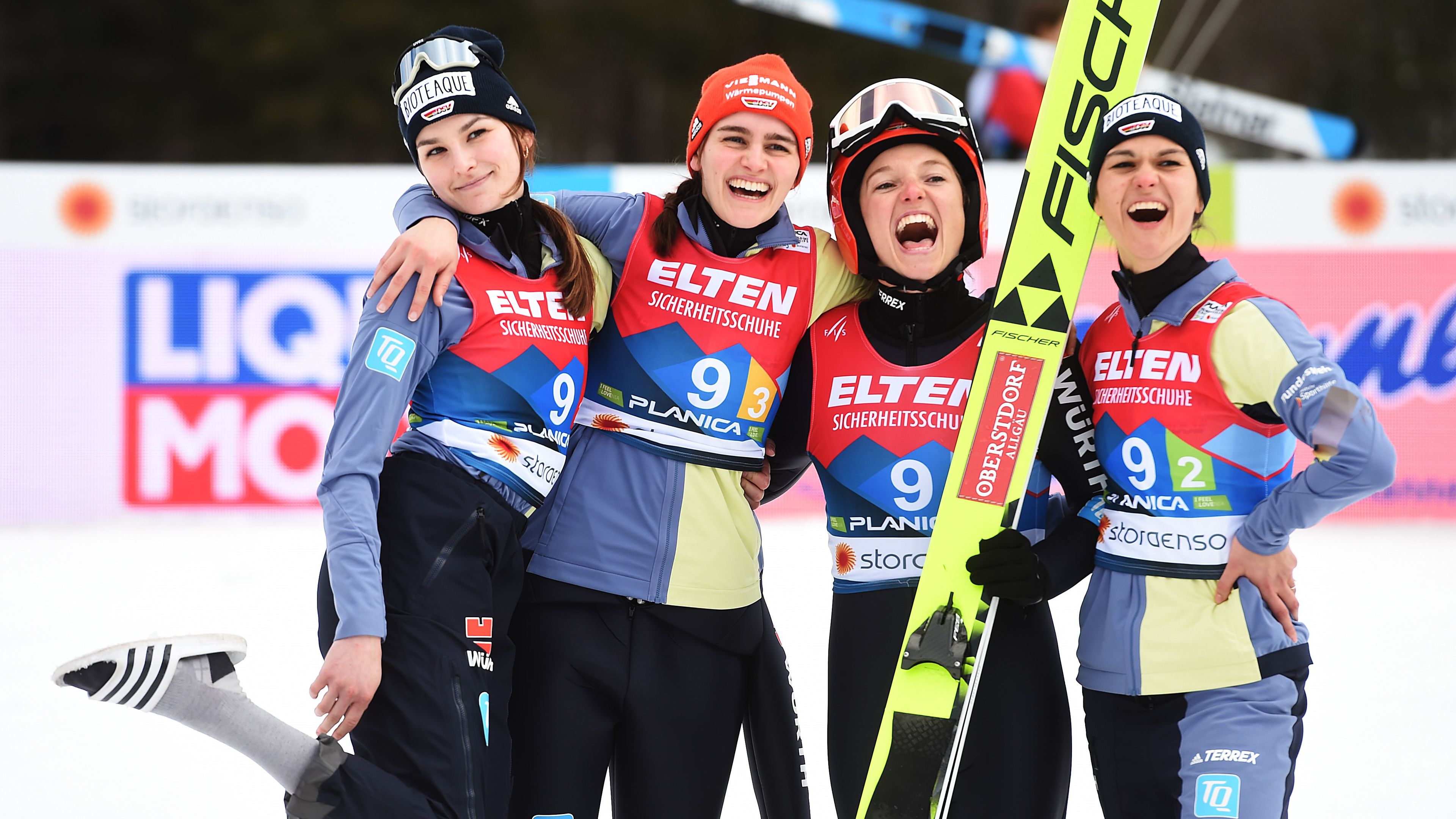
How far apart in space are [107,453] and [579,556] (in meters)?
5.31

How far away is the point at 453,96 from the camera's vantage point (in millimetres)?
2223

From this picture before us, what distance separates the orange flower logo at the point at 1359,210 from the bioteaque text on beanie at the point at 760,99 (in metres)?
5.16

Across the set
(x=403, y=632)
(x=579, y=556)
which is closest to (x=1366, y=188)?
(x=579, y=556)

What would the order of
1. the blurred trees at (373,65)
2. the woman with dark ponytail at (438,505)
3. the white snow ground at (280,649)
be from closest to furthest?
the woman with dark ponytail at (438,505), the white snow ground at (280,649), the blurred trees at (373,65)

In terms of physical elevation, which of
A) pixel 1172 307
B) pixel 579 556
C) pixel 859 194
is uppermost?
pixel 859 194

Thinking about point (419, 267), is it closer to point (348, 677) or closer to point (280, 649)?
point (348, 677)

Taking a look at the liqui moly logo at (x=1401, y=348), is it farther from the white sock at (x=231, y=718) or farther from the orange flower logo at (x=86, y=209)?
the orange flower logo at (x=86, y=209)

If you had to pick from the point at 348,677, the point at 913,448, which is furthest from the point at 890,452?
the point at 348,677

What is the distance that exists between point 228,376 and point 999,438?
5356mm

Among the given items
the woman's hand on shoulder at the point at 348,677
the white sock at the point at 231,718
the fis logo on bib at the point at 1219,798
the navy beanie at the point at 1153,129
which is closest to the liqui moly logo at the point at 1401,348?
the navy beanie at the point at 1153,129

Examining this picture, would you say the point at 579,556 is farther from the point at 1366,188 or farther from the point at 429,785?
the point at 1366,188

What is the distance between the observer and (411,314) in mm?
2062

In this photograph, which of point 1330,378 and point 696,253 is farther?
point 696,253

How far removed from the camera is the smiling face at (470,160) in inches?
88.1
